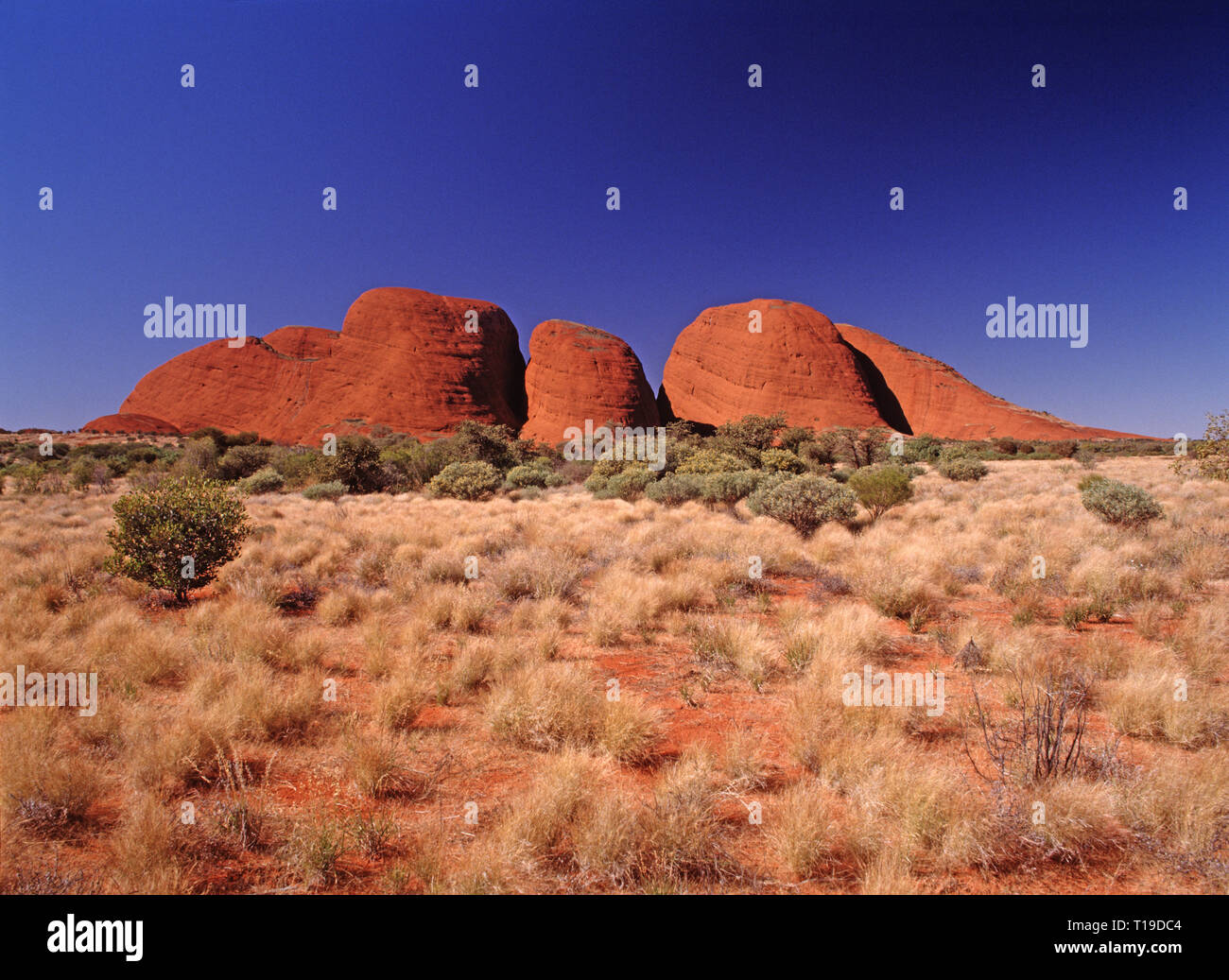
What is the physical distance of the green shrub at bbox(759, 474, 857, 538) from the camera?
10414mm

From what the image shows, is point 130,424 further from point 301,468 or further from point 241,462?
point 301,468

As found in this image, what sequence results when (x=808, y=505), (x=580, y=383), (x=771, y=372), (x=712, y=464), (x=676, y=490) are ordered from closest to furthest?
(x=808, y=505), (x=676, y=490), (x=712, y=464), (x=580, y=383), (x=771, y=372)

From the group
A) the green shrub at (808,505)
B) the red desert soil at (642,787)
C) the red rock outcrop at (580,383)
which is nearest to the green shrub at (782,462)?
the green shrub at (808,505)

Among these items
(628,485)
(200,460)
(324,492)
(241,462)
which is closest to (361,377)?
(200,460)

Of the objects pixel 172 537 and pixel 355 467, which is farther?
pixel 355 467

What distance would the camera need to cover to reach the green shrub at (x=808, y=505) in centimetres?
1041

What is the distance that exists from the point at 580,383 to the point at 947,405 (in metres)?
50.2

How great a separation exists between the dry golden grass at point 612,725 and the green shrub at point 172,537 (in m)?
0.45

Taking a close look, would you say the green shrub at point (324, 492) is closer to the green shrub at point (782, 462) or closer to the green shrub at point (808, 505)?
the green shrub at point (808, 505)

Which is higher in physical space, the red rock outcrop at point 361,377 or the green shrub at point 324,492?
the red rock outcrop at point 361,377

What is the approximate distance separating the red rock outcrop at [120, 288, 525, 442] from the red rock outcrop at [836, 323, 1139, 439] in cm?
5252

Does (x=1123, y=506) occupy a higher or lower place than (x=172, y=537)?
higher

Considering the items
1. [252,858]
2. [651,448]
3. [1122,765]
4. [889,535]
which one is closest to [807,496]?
[889,535]

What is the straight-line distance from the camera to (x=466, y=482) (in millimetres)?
17547
